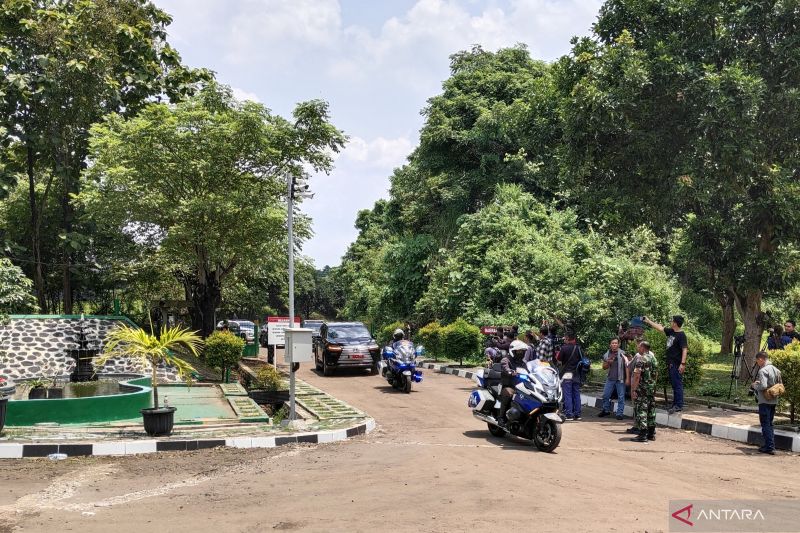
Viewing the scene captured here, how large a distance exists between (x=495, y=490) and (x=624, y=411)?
8005 millimetres

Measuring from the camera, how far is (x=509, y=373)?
10.7 meters

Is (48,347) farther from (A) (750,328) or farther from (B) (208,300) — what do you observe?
(A) (750,328)

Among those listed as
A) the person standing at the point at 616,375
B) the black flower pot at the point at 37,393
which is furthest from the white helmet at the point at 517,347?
the black flower pot at the point at 37,393

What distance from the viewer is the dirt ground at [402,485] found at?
609cm

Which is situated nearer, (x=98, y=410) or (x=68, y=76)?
(x=98, y=410)

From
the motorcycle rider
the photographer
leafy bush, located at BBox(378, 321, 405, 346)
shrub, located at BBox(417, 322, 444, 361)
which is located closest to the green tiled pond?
the motorcycle rider

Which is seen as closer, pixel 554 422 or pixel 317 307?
pixel 554 422

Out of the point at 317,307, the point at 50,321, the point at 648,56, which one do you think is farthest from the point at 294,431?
the point at 317,307

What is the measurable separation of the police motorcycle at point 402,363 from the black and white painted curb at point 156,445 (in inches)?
220

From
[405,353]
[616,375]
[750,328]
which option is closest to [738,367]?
[750,328]

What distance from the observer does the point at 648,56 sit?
15.3m

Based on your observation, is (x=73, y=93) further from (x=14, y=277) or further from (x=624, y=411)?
(x=624, y=411)

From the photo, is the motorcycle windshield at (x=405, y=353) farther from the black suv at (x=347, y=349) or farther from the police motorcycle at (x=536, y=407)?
the police motorcycle at (x=536, y=407)

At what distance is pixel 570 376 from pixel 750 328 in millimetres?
7142
